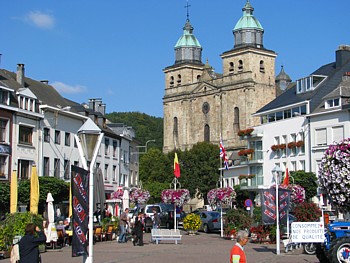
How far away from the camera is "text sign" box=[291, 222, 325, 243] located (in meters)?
21.7

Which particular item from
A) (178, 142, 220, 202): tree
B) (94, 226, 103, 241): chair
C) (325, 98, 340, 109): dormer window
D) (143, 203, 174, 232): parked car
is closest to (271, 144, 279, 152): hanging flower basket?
(325, 98, 340, 109): dormer window

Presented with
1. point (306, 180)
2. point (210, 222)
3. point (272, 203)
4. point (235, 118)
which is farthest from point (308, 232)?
point (235, 118)

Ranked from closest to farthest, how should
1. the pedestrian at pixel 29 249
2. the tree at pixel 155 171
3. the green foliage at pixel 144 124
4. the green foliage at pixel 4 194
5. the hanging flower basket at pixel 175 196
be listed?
the pedestrian at pixel 29 249 < the green foliage at pixel 4 194 < the hanging flower basket at pixel 175 196 < the tree at pixel 155 171 < the green foliage at pixel 144 124

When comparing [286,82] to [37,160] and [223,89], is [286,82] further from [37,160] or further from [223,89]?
[37,160]

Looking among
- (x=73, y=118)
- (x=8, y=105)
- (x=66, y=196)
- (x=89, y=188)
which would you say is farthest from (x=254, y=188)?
(x=89, y=188)

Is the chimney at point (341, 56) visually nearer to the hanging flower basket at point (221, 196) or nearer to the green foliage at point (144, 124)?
the hanging flower basket at point (221, 196)

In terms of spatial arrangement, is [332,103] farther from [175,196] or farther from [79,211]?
[79,211]

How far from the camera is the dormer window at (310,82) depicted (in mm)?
61103

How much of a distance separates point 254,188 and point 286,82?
81.8 metres

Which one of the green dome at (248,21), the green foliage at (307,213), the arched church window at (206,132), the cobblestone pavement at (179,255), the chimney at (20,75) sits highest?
the green dome at (248,21)

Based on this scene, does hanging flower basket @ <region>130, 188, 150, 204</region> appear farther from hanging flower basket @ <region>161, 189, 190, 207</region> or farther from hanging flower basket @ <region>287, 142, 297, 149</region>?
hanging flower basket @ <region>287, 142, 297, 149</region>

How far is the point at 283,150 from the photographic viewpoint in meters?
61.2

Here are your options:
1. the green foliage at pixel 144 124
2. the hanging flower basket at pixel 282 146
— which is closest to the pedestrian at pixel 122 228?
the hanging flower basket at pixel 282 146

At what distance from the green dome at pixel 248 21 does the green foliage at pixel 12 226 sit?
90820 millimetres
